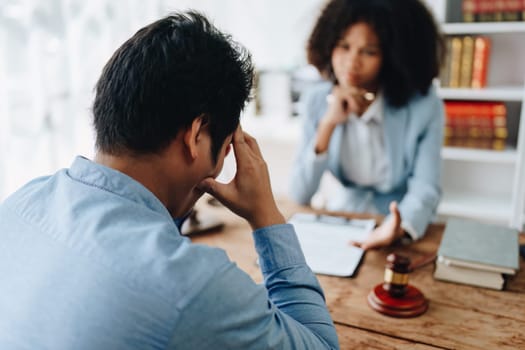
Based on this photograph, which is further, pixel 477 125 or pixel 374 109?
pixel 477 125

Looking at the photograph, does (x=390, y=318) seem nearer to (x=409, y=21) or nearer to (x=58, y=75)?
(x=409, y=21)

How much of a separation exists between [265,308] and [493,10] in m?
2.31

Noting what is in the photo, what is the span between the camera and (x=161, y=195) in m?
0.74

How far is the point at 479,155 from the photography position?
2533 mm

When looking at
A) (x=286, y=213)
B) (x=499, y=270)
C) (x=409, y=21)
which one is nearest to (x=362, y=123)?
(x=409, y=21)

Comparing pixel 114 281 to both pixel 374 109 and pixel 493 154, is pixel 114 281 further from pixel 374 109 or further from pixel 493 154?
pixel 493 154

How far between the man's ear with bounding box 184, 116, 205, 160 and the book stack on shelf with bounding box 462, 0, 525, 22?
220 cm

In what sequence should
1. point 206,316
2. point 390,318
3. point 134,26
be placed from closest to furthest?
point 206,316
point 390,318
point 134,26

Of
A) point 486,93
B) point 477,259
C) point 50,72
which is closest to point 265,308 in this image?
point 477,259

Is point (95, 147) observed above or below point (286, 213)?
above

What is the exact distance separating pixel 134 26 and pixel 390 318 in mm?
Result: 1825

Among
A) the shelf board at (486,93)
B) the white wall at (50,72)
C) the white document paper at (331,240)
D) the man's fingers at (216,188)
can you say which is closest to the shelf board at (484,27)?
the shelf board at (486,93)

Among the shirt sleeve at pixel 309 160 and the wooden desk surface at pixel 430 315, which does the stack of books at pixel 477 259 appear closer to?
the wooden desk surface at pixel 430 315

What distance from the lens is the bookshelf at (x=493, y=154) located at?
95.2 inches
